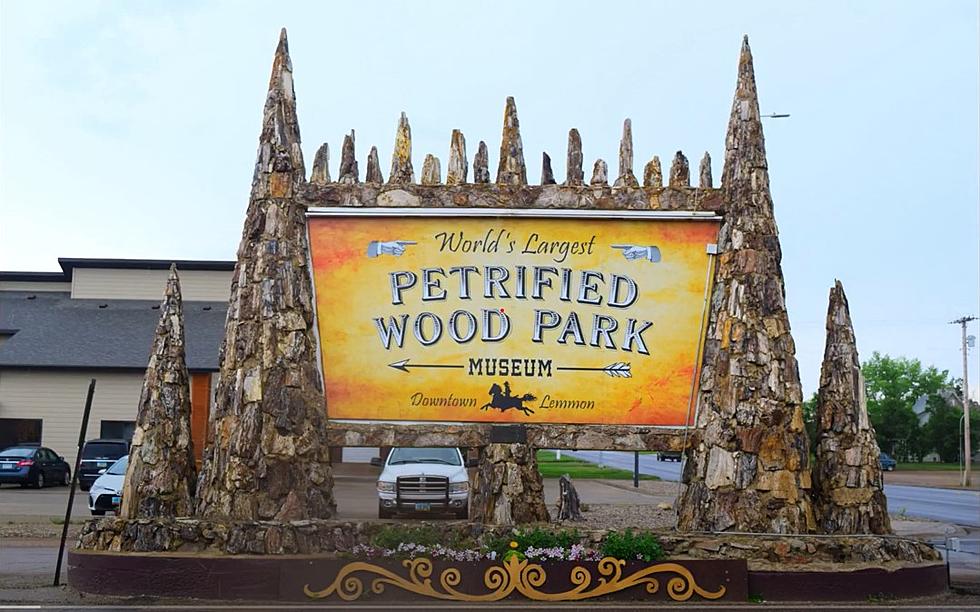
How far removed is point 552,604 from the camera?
10.3 metres

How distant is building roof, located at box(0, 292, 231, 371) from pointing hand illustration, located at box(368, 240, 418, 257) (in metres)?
22.9

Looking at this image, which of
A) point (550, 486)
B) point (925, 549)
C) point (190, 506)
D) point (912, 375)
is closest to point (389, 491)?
point (190, 506)

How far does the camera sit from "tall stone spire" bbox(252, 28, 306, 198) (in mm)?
11898

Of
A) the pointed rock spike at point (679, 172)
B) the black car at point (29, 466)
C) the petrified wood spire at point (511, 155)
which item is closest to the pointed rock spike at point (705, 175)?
the pointed rock spike at point (679, 172)

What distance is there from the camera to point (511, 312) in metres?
11.9

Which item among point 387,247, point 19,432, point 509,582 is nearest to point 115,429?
point 19,432

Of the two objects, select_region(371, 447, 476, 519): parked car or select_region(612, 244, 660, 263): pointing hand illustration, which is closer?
select_region(612, 244, 660, 263): pointing hand illustration

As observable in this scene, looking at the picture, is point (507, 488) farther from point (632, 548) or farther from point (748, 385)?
point (748, 385)

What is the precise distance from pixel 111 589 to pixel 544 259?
238 inches

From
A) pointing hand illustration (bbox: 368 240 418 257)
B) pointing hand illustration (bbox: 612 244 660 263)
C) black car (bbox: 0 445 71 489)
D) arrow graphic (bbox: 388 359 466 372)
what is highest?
pointing hand illustration (bbox: 612 244 660 263)

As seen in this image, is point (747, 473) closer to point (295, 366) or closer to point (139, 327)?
point (295, 366)

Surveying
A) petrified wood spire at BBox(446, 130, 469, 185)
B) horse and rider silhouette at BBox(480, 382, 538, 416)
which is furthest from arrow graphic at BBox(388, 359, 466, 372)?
petrified wood spire at BBox(446, 130, 469, 185)

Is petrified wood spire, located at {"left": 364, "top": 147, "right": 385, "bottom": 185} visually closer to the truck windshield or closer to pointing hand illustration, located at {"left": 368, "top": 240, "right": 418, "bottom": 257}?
pointing hand illustration, located at {"left": 368, "top": 240, "right": 418, "bottom": 257}

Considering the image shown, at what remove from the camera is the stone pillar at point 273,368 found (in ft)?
36.7
